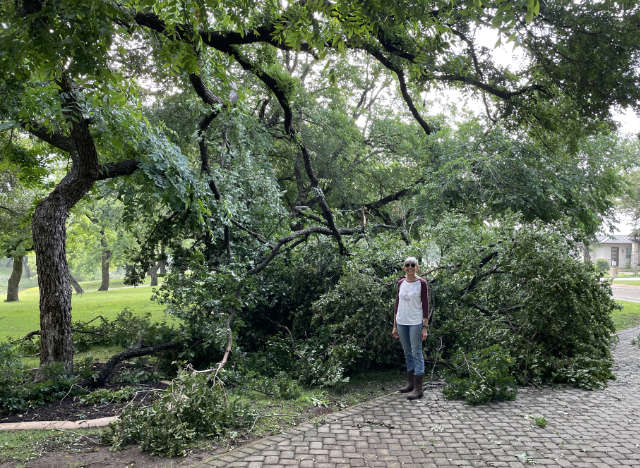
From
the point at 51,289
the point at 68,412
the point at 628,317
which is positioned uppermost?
the point at 51,289

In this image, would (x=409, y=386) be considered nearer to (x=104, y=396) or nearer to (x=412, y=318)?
(x=412, y=318)

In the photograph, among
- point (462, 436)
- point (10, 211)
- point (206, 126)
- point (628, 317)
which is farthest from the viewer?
point (10, 211)

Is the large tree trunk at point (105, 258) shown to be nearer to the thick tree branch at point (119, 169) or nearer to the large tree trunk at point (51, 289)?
the thick tree branch at point (119, 169)

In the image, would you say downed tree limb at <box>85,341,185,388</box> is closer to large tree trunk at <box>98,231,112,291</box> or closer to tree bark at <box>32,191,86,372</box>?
tree bark at <box>32,191,86,372</box>

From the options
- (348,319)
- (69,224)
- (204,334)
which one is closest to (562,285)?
(348,319)

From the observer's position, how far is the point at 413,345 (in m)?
6.23

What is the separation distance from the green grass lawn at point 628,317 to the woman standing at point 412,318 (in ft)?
28.3

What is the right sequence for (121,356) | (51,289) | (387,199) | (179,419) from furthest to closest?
(387,199)
(121,356)
(51,289)
(179,419)

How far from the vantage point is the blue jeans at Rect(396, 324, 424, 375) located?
6.13 m

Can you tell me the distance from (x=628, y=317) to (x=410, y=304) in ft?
40.2

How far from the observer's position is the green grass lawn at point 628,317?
12978 millimetres

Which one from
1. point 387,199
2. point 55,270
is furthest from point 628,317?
point 55,270

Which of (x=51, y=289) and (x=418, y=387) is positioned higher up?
(x=51, y=289)

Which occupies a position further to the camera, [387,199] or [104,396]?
[387,199]
